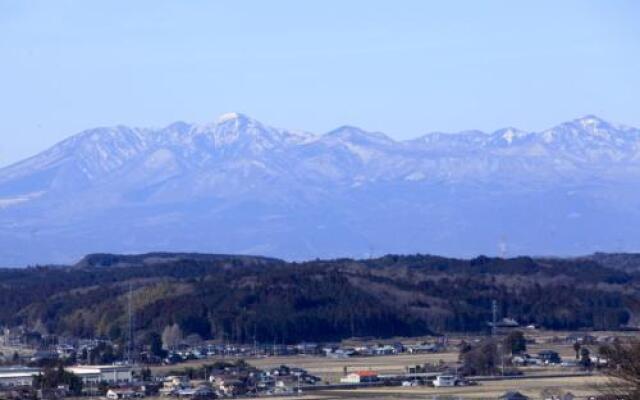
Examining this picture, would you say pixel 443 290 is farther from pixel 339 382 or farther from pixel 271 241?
pixel 271 241

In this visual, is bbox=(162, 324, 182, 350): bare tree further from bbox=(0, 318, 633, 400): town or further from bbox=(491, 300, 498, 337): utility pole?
bbox=(491, 300, 498, 337): utility pole

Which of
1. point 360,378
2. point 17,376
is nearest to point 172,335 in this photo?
point 17,376

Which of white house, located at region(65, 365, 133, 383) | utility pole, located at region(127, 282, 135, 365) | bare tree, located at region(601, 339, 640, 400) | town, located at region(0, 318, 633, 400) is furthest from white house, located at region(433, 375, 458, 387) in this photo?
bare tree, located at region(601, 339, 640, 400)

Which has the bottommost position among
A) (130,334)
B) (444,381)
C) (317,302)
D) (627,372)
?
(627,372)

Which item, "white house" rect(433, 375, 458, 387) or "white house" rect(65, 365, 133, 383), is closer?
"white house" rect(433, 375, 458, 387)

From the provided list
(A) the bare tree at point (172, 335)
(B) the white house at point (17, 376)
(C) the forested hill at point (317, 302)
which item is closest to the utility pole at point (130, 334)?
(C) the forested hill at point (317, 302)

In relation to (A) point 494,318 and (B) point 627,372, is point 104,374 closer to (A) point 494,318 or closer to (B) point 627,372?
(A) point 494,318

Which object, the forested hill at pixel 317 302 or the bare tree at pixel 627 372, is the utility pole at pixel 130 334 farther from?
the bare tree at pixel 627 372

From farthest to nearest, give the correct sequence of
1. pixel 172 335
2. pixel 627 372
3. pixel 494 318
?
pixel 494 318 → pixel 172 335 → pixel 627 372

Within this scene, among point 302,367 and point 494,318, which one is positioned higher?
point 494,318
